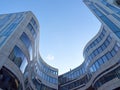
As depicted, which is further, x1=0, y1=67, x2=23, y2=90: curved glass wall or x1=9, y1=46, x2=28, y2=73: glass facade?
x1=9, y1=46, x2=28, y2=73: glass facade

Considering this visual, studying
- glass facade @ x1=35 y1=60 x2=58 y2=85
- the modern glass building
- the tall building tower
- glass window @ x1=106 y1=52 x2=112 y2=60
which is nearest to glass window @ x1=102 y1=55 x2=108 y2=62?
the modern glass building

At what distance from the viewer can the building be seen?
26.0 m

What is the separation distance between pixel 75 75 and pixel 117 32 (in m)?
26.5

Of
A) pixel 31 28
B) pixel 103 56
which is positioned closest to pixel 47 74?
pixel 103 56

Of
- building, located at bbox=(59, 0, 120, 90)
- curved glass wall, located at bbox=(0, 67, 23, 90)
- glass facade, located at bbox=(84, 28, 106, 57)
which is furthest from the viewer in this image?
glass facade, located at bbox=(84, 28, 106, 57)

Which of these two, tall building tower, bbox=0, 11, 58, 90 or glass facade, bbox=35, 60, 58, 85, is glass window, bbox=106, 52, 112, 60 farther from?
glass facade, bbox=35, 60, 58, 85

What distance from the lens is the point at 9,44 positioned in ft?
65.8

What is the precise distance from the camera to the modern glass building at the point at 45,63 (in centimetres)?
2044

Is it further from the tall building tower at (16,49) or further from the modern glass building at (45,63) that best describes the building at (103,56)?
the tall building tower at (16,49)

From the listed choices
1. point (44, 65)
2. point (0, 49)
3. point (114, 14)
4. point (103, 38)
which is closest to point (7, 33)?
point (0, 49)

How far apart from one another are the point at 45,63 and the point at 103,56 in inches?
753

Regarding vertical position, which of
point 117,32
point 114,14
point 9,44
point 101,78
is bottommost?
point 9,44

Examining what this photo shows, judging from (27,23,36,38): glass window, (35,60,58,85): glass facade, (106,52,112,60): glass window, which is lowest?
(106,52,112,60): glass window

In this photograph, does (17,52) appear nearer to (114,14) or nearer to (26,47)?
(26,47)
